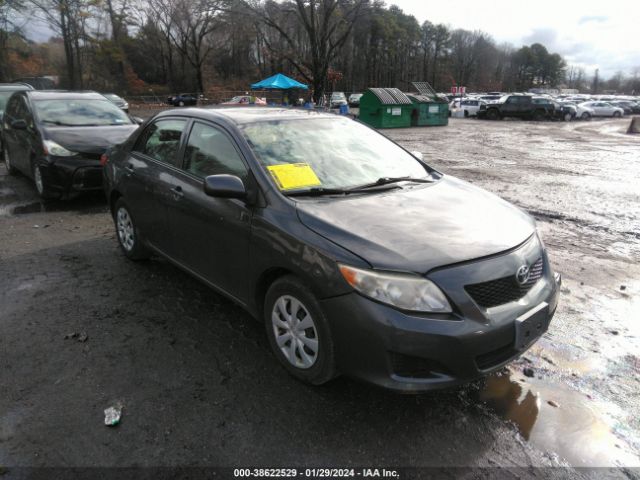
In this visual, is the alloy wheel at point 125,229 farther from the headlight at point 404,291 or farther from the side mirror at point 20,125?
the side mirror at point 20,125

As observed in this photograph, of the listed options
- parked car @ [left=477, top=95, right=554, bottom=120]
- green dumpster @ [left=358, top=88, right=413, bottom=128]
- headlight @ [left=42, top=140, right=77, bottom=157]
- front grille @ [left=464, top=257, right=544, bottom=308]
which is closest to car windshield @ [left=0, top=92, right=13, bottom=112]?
Answer: headlight @ [left=42, top=140, right=77, bottom=157]

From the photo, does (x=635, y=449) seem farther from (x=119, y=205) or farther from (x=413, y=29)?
(x=413, y=29)

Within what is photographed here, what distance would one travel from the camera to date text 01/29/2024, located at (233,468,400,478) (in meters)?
2.38

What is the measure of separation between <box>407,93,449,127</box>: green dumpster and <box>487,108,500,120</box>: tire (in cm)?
882

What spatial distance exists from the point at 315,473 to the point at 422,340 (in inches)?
33.5

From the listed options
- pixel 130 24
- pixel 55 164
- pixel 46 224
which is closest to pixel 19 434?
pixel 46 224

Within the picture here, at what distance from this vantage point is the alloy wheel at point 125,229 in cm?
486

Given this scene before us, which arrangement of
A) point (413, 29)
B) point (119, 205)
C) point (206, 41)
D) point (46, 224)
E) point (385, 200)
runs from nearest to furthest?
1. point (385, 200)
2. point (119, 205)
3. point (46, 224)
4. point (206, 41)
5. point (413, 29)

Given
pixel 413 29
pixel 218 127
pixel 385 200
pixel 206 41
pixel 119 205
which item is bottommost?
pixel 119 205

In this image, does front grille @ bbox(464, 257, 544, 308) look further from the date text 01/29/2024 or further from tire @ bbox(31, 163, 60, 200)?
tire @ bbox(31, 163, 60, 200)

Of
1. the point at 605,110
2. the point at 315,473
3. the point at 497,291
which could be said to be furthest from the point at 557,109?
the point at 315,473

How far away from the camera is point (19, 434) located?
2.62 m

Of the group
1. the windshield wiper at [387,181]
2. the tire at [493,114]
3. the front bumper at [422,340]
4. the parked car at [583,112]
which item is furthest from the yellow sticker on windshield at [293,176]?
the parked car at [583,112]

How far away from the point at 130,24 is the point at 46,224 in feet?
190
